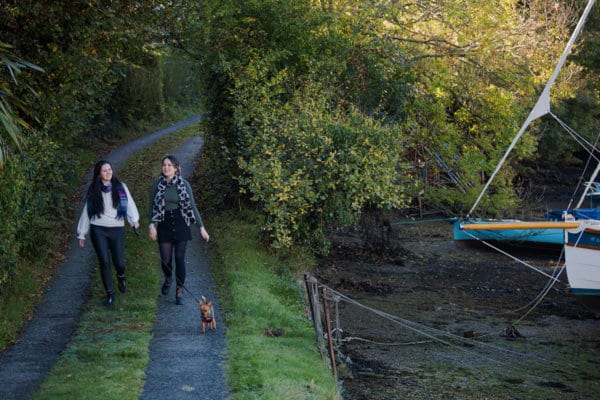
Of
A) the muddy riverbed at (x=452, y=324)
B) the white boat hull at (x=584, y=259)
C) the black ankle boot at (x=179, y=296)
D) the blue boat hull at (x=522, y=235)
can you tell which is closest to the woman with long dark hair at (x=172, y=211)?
the black ankle boot at (x=179, y=296)

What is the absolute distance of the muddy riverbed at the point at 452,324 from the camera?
40.0 feet

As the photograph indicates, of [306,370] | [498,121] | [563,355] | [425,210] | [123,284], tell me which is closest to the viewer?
[306,370]

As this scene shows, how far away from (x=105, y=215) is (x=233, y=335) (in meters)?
2.62

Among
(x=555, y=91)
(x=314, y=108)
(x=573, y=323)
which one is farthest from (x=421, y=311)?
(x=555, y=91)

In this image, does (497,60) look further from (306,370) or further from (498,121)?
(306,370)

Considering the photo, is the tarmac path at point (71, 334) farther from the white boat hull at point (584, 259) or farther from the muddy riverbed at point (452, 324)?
the white boat hull at point (584, 259)

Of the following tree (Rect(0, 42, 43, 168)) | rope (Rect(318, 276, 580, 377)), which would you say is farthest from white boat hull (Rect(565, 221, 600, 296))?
tree (Rect(0, 42, 43, 168))

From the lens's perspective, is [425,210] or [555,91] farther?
[425,210]

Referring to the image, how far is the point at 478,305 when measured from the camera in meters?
17.7

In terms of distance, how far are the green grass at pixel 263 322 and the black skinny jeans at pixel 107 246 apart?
1.79m

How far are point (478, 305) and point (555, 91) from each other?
36.5 feet

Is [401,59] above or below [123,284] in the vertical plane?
above

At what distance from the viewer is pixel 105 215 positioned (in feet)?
38.4

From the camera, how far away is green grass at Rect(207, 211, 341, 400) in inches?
358
